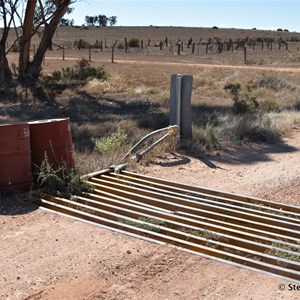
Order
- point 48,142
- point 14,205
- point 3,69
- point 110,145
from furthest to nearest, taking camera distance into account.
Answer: point 3,69, point 110,145, point 48,142, point 14,205

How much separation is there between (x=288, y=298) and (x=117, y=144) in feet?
17.1

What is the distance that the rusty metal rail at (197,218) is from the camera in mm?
4902

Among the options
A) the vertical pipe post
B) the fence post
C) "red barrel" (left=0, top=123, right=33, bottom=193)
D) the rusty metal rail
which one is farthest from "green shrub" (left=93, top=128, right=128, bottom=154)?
"red barrel" (left=0, top=123, right=33, bottom=193)

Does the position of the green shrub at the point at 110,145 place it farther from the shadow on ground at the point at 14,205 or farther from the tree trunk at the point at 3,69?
the tree trunk at the point at 3,69

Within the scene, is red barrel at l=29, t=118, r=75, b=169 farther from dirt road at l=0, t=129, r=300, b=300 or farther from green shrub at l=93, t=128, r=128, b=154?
green shrub at l=93, t=128, r=128, b=154

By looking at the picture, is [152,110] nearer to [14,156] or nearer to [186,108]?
[186,108]

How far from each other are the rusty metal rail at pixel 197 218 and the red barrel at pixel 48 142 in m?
0.51

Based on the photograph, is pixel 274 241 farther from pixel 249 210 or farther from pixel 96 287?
pixel 96 287

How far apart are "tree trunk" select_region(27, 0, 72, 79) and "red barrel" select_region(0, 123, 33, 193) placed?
21.8m

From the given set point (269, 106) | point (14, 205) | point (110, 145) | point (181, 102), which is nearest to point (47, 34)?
point (269, 106)

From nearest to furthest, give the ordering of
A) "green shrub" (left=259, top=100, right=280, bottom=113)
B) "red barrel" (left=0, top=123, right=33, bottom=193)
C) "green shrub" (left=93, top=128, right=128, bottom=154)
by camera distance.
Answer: "red barrel" (left=0, top=123, right=33, bottom=193) < "green shrub" (left=93, top=128, right=128, bottom=154) < "green shrub" (left=259, top=100, right=280, bottom=113)

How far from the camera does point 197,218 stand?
595 cm

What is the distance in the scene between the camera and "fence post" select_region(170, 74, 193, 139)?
970 centimetres

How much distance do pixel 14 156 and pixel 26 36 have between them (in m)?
→ 22.6
